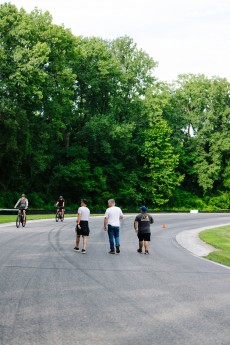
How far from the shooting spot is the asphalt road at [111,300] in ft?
21.1

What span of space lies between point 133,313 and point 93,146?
58.8 metres

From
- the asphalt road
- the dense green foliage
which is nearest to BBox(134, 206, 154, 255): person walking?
the asphalt road

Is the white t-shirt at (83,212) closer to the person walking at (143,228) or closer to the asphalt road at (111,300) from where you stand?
the asphalt road at (111,300)

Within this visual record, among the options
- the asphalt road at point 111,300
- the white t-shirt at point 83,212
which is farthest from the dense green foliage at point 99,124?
the asphalt road at point 111,300

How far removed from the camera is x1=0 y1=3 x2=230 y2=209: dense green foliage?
50.3 m

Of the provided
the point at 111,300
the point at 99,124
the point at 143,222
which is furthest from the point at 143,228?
the point at 99,124

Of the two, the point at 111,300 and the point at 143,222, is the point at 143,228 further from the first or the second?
the point at 111,300

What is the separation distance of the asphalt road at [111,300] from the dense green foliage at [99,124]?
1445 inches

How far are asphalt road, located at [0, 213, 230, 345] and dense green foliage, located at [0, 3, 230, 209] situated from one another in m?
36.7

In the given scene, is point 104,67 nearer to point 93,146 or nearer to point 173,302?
point 93,146

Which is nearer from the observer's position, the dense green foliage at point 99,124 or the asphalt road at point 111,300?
the asphalt road at point 111,300

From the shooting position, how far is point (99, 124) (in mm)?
62344

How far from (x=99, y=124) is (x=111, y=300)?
178ft

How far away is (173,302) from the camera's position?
8.58 metres
